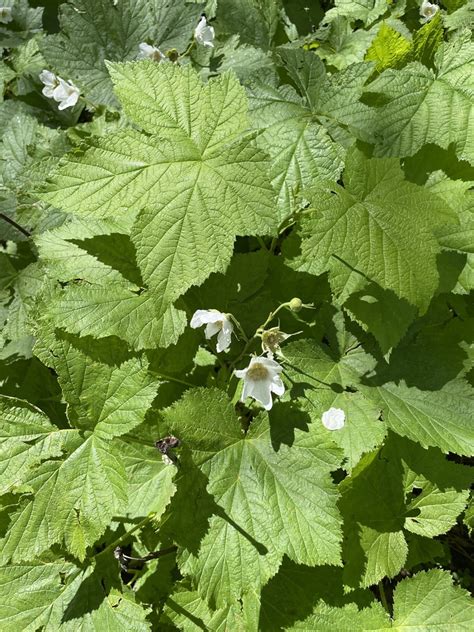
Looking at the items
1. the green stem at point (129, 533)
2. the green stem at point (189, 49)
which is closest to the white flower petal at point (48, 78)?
the green stem at point (189, 49)

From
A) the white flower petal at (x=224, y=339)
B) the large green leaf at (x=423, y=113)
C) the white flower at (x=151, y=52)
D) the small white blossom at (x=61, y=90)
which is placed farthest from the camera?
the small white blossom at (x=61, y=90)

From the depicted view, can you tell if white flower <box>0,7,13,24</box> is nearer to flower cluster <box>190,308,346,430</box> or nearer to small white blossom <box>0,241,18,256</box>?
small white blossom <box>0,241,18,256</box>

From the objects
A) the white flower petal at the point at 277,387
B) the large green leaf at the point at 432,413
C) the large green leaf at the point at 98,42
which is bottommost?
the large green leaf at the point at 432,413

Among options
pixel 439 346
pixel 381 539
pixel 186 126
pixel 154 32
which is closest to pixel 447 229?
pixel 439 346

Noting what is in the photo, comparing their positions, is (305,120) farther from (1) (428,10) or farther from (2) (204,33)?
(1) (428,10)

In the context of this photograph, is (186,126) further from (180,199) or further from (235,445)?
(235,445)

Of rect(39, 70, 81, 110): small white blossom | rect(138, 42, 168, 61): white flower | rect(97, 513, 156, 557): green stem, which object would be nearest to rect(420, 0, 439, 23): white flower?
rect(138, 42, 168, 61): white flower

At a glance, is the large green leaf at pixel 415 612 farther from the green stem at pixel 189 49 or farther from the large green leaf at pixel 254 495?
the green stem at pixel 189 49
